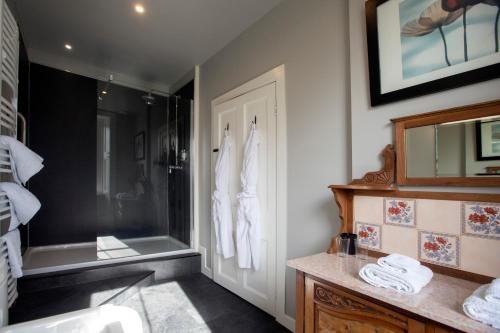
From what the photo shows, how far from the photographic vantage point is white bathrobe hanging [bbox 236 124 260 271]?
7.86ft

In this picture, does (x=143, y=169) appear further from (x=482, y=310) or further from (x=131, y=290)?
(x=482, y=310)

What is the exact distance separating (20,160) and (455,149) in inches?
99.0

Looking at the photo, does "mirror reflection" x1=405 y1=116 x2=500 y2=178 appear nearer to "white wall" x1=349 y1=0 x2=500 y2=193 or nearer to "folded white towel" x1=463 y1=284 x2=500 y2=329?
"white wall" x1=349 y1=0 x2=500 y2=193

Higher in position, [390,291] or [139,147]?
[139,147]

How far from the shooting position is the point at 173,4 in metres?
2.35

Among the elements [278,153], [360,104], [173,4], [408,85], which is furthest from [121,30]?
[408,85]

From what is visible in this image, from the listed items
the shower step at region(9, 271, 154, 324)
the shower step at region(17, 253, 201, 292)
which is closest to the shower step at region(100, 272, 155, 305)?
the shower step at region(9, 271, 154, 324)

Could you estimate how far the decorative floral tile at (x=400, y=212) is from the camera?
1.33 metres

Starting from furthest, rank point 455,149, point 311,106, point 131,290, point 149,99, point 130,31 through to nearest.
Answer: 1. point 149,99
2. point 130,31
3. point 131,290
4. point 311,106
5. point 455,149

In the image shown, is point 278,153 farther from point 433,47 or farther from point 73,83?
point 73,83

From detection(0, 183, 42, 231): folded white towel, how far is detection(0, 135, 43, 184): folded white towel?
8cm

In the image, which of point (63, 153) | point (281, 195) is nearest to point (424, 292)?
point (281, 195)

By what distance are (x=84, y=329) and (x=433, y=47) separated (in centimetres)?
219

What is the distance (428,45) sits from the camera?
1.27 meters
